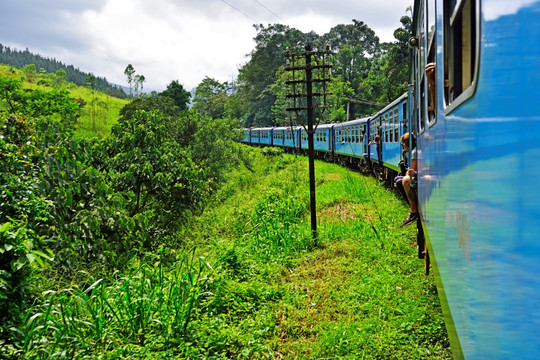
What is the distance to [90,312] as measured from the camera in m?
4.43

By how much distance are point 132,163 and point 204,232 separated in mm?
3161

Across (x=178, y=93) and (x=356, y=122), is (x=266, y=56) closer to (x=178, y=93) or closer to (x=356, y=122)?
(x=178, y=93)

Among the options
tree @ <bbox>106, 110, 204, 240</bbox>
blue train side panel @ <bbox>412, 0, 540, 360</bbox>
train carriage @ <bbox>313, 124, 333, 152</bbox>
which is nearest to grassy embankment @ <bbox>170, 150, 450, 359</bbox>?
tree @ <bbox>106, 110, 204, 240</bbox>

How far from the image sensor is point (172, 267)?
6730 mm

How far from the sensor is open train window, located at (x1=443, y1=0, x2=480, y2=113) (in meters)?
1.38

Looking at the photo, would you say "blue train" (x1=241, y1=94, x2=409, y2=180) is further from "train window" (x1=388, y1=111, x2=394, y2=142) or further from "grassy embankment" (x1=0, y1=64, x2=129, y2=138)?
"grassy embankment" (x1=0, y1=64, x2=129, y2=138)

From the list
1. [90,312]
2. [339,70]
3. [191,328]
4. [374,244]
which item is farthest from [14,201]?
[339,70]

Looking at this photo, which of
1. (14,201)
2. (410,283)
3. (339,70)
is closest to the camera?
(14,201)

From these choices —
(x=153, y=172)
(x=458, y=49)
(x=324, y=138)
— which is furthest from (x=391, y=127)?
(x=324, y=138)

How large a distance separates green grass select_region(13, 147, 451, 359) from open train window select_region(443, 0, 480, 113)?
327cm

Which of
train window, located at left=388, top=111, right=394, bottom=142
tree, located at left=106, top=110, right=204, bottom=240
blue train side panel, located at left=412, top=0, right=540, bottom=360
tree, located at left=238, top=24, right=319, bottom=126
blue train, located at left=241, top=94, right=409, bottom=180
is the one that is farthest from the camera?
tree, located at left=238, top=24, right=319, bottom=126

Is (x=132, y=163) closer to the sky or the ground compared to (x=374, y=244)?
closer to the sky

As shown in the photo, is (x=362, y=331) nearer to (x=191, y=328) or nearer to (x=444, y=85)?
(x=191, y=328)

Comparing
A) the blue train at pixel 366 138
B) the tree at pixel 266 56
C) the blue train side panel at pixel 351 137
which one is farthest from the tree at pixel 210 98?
the blue train side panel at pixel 351 137
